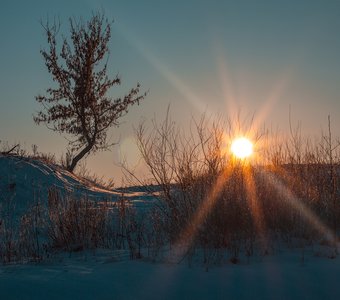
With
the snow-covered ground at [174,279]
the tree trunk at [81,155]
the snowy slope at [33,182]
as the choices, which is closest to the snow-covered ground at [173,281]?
the snow-covered ground at [174,279]

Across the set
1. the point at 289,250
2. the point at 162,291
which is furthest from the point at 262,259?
the point at 162,291

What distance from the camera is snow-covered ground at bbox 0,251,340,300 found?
346 cm

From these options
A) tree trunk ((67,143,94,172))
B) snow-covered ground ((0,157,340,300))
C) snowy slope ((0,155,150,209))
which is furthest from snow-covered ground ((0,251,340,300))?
tree trunk ((67,143,94,172))

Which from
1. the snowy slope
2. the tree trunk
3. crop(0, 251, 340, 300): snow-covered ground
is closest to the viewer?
crop(0, 251, 340, 300): snow-covered ground

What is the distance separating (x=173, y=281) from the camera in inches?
150

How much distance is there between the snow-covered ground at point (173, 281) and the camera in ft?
11.4

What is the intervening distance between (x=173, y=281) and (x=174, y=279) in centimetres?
5

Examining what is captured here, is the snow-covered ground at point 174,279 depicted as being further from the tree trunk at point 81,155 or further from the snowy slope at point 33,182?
the tree trunk at point 81,155

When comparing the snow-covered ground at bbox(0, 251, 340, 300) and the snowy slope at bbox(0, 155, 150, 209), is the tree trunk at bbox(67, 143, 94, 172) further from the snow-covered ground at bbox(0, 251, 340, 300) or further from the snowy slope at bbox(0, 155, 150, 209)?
the snow-covered ground at bbox(0, 251, 340, 300)

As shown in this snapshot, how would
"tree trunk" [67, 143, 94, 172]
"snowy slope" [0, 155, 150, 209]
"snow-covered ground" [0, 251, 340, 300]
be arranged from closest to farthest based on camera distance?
"snow-covered ground" [0, 251, 340, 300] < "snowy slope" [0, 155, 150, 209] < "tree trunk" [67, 143, 94, 172]

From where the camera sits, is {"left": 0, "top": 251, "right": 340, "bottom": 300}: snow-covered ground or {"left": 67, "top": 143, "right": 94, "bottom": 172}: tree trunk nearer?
{"left": 0, "top": 251, "right": 340, "bottom": 300}: snow-covered ground

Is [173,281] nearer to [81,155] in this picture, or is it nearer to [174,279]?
[174,279]

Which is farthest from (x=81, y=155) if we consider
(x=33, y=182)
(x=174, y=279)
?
(x=174, y=279)

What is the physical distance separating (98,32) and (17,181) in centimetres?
889
